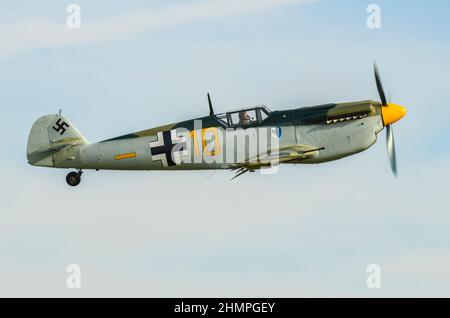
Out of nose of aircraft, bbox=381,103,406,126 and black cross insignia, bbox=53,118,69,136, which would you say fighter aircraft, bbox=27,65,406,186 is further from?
black cross insignia, bbox=53,118,69,136

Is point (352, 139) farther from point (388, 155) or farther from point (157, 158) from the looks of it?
point (157, 158)

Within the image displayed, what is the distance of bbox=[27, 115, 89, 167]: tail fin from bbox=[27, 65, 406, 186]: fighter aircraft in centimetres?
47

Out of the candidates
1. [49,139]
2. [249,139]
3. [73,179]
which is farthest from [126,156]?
[249,139]

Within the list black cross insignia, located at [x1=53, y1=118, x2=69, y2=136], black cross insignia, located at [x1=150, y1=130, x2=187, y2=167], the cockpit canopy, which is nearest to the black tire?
black cross insignia, located at [x1=53, y1=118, x2=69, y2=136]

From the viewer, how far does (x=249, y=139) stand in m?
20.4

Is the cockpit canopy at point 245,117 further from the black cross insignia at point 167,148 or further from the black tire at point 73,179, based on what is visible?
the black tire at point 73,179

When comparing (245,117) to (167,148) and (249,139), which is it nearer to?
(249,139)

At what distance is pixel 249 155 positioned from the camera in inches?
801

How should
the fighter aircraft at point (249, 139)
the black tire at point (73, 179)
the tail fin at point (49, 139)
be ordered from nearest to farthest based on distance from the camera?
the fighter aircraft at point (249, 139) < the black tire at point (73, 179) < the tail fin at point (49, 139)

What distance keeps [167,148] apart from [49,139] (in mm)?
2838

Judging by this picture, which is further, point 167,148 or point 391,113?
point 391,113

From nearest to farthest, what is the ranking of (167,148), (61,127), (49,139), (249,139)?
(249,139) → (167,148) → (49,139) → (61,127)

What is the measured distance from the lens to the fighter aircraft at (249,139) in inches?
806

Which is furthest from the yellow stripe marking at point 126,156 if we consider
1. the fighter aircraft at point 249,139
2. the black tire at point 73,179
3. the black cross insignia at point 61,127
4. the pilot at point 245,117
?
the pilot at point 245,117
